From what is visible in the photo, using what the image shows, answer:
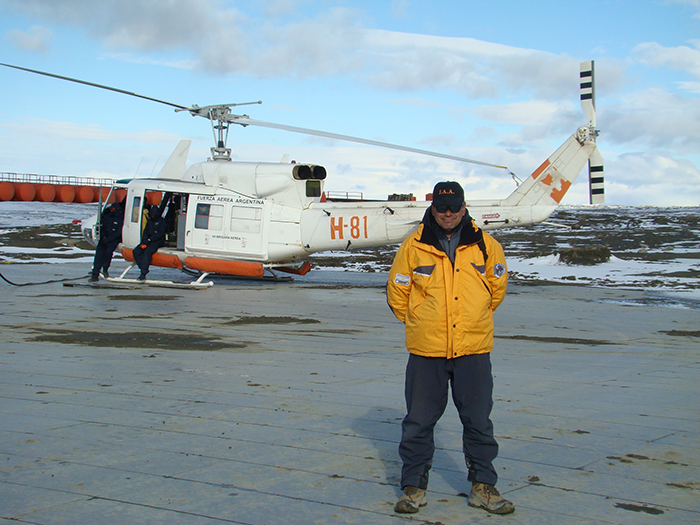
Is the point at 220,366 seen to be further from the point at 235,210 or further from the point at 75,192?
the point at 75,192

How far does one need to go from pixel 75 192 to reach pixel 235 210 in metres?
29.1

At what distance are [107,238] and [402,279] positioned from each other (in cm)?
1368

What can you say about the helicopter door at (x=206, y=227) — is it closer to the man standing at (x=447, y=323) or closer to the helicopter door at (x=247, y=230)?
the helicopter door at (x=247, y=230)

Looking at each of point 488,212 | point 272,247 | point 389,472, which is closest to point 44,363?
point 389,472

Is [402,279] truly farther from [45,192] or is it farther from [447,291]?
[45,192]

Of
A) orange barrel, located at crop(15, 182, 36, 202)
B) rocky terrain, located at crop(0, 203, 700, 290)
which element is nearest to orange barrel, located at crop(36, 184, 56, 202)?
orange barrel, located at crop(15, 182, 36, 202)

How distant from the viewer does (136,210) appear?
1584cm

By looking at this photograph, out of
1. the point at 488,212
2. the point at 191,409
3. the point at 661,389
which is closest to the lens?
the point at 191,409

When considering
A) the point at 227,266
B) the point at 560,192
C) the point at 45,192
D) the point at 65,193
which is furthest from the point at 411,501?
the point at 45,192

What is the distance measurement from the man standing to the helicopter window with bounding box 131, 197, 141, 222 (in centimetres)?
1354

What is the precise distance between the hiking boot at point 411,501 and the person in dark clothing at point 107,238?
43.8ft

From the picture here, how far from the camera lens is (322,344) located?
802 centimetres

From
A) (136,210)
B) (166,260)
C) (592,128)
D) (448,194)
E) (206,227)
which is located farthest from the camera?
(136,210)

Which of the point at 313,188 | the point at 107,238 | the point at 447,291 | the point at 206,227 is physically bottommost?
the point at 447,291
